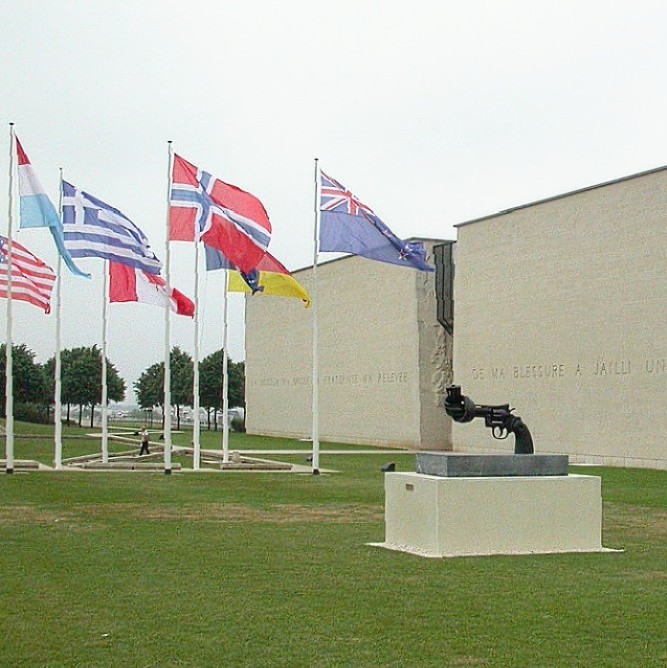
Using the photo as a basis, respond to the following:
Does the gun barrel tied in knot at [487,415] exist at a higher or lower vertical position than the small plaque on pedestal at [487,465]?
higher

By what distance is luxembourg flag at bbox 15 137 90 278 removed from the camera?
30844 millimetres

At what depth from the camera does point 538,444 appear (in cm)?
4638

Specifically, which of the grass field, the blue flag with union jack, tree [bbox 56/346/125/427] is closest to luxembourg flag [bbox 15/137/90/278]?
the blue flag with union jack

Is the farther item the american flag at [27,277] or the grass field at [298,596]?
the american flag at [27,277]

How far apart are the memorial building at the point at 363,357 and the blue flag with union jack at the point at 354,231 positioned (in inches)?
872

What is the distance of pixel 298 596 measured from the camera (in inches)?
465

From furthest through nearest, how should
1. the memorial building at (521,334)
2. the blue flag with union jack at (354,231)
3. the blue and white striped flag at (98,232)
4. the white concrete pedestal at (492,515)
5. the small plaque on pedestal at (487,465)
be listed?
the memorial building at (521,334) → the blue and white striped flag at (98,232) → the blue flag with union jack at (354,231) → the small plaque on pedestal at (487,465) → the white concrete pedestal at (492,515)

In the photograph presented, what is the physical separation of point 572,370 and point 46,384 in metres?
59.7

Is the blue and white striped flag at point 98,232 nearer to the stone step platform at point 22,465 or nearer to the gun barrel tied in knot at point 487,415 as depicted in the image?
the stone step platform at point 22,465

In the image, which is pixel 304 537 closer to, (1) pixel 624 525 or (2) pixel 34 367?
(1) pixel 624 525

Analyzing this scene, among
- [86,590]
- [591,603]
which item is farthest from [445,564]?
[86,590]

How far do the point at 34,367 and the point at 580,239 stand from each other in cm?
6057

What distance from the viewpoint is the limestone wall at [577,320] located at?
40.8 m

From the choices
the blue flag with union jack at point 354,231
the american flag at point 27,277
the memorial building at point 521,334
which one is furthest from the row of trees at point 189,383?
the blue flag with union jack at point 354,231
